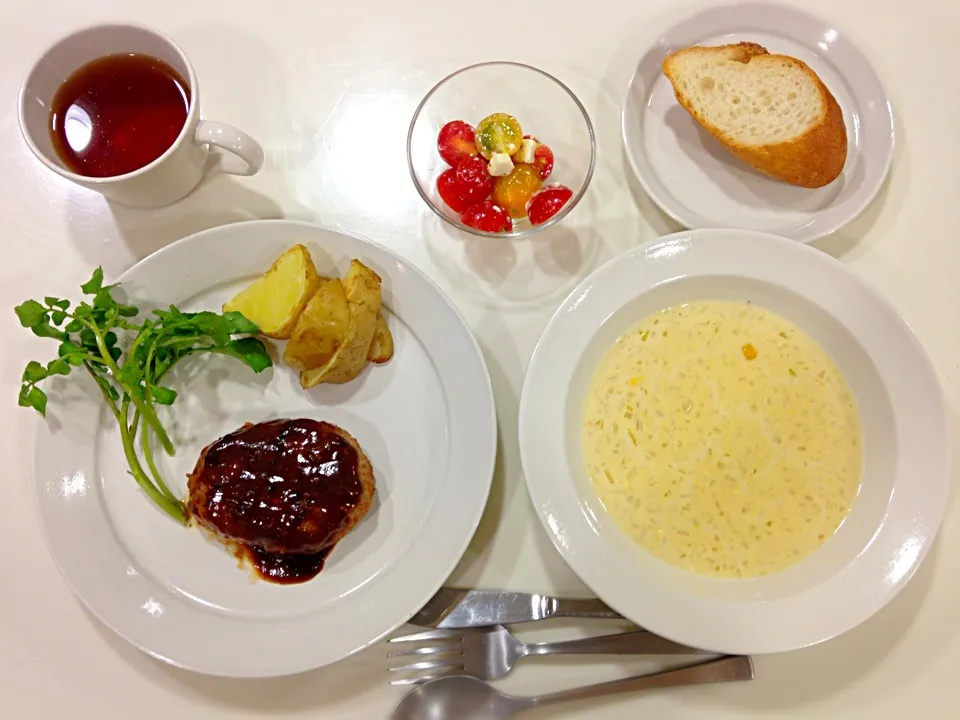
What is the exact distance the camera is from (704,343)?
149cm

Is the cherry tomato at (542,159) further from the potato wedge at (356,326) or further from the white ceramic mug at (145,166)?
the white ceramic mug at (145,166)

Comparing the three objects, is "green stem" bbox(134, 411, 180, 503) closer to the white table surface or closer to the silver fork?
the white table surface

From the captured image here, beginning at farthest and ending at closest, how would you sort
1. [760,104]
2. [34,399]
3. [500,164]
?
1. [760,104]
2. [500,164]
3. [34,399]

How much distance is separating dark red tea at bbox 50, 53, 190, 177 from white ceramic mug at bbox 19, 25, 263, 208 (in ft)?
0.08

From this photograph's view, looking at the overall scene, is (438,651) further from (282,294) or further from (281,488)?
(282,294)

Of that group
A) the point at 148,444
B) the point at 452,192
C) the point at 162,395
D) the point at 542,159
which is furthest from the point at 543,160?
the point at 148,444

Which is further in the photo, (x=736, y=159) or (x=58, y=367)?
(x=736, y=159)

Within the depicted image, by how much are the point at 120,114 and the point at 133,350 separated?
1.67ft

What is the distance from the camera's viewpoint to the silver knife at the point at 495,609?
144 centimetres

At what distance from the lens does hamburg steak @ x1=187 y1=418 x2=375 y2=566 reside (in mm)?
1345

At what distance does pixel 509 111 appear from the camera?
5.18 ft

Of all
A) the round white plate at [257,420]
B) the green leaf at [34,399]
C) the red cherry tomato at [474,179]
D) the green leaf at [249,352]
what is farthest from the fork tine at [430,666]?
the red cherry tomato at [474,179]

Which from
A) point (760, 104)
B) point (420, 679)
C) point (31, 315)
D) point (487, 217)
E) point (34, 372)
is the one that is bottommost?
point (420, 679)

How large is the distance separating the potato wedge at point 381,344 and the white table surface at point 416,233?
20 cm
